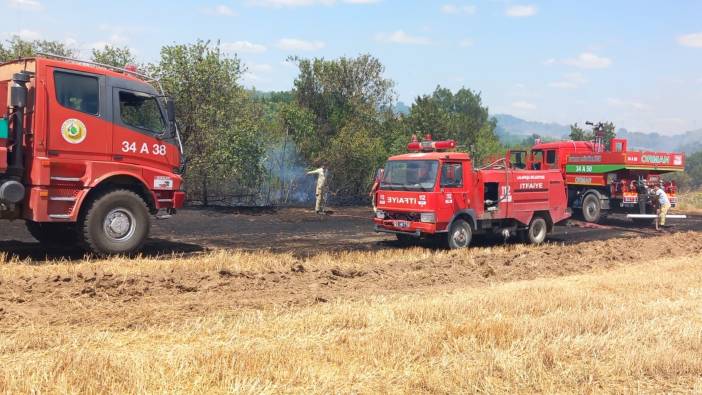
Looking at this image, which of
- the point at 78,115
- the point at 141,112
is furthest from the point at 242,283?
the point at 141,112

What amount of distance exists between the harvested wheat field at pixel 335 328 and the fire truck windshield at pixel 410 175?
2513 millimetres

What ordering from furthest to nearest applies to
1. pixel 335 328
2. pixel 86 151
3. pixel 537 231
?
pixel 537 231
pixel 86 151
pixel 335 328

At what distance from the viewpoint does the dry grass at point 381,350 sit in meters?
4.02

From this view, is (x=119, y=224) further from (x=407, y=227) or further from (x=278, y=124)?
(x=278, y=124)

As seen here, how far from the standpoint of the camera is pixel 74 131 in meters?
8.65

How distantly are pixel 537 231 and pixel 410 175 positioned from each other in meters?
4.19

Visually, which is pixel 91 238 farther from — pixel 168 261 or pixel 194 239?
pixel 194 239

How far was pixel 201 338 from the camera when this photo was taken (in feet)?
16.5

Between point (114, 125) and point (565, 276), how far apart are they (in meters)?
7.70

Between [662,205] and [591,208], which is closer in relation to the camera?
[662,205]

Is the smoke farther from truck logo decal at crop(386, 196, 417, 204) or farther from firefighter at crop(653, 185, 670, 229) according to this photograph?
firefighter at crop(653, 185, 670, 229)

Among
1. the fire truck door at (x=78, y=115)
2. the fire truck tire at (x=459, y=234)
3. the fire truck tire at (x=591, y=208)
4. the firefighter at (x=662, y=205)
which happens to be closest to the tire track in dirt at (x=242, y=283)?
the fire truck tire at (x=459, y=234)

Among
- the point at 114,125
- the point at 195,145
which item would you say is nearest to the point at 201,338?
the point at 114,125

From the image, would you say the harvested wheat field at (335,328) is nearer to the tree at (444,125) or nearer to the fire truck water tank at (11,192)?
the fire truck water tank at (11,192)
